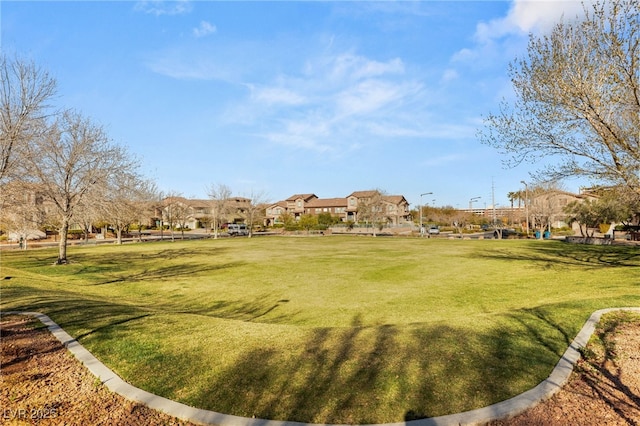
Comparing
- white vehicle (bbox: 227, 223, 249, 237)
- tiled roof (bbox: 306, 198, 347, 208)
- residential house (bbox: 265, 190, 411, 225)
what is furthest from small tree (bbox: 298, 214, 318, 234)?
tiled roof (bbox: 306, 198, 347, 208)

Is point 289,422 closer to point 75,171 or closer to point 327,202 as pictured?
point 75,171

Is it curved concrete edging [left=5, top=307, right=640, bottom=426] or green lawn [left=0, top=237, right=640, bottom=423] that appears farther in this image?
green lawn [left=0, top=237, right=640, bottom=423]

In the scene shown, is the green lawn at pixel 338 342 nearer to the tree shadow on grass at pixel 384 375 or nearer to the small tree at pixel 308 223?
the tree shadow on grass at pixel 384 375

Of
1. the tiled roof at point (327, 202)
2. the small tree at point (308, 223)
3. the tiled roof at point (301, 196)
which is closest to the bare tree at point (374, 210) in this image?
the small tree at point (308, 223)

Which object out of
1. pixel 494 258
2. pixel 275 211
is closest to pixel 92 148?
pixel 494 258

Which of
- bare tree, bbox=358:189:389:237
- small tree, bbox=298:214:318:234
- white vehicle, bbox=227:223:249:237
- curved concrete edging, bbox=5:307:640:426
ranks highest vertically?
bare tree, bbox=358:189:389:237

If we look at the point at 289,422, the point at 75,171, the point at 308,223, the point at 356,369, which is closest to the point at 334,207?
the point at 308,223

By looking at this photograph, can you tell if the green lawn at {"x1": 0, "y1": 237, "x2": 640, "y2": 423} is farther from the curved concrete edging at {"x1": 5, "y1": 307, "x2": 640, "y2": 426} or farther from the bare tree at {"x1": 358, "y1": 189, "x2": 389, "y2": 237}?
the bare tree at {"x1": 358, "y1": 189, "x2": 389, "y2": 237}

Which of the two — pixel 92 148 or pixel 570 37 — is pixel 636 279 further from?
pixel 92 148

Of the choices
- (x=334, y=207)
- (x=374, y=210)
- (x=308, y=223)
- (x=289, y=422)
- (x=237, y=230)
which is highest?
(x=334, y=207)

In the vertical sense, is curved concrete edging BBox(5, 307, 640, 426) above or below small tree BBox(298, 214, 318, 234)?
below

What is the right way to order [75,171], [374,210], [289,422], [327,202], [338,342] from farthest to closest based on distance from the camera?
[327,202] → [374,210] → [75,171] → [338,342] → [289,422]

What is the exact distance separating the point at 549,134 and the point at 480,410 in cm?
1175

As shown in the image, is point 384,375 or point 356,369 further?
point 356,369
